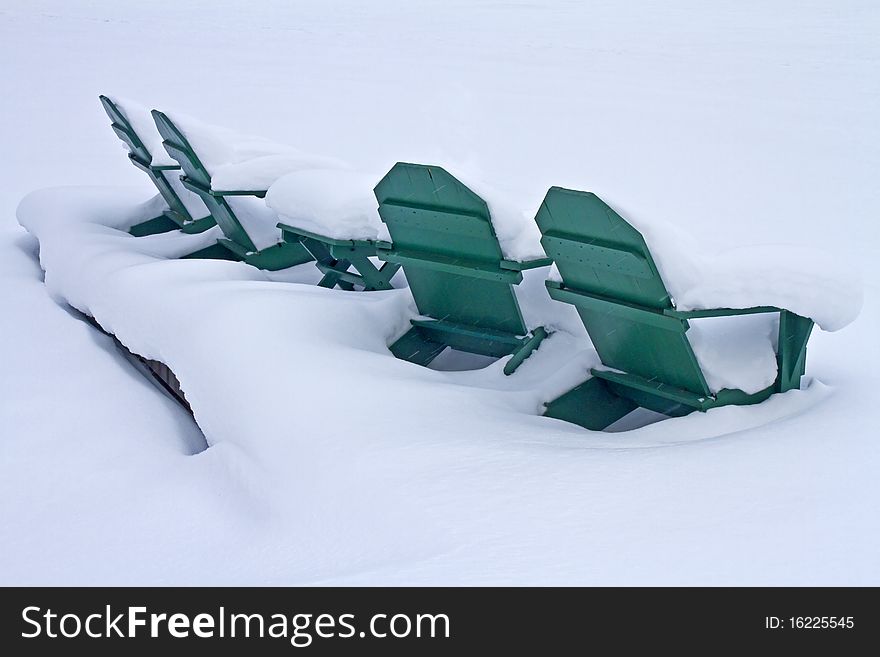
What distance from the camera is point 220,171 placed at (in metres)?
5.80

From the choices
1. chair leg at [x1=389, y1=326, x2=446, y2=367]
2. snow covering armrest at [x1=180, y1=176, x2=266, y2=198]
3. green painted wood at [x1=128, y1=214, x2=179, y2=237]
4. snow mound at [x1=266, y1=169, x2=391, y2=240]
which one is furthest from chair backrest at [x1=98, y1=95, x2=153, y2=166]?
chair leg at [x1=389, y1=326, x2=446, y2=367]

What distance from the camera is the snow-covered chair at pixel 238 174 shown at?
18.9 ft

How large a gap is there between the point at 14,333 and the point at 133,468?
2.22 meters

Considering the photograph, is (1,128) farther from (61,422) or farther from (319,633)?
(319,633)

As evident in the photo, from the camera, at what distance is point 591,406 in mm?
4215

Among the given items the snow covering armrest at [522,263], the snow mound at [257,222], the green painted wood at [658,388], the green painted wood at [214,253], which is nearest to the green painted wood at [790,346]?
the green painted wood at [658,388]

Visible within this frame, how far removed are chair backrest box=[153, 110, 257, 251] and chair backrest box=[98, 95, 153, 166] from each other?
83 centimetres

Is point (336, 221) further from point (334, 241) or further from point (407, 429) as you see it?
point (407, 429)

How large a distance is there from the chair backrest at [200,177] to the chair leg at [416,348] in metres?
1.61

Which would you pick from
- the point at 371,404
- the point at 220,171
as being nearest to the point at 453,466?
the point at 371,404

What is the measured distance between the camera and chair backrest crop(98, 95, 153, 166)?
7266 mm

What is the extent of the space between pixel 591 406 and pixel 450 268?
2.60ft

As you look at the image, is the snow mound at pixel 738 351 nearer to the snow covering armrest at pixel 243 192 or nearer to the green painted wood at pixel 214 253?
the snow covering armrest at pixel 243 192

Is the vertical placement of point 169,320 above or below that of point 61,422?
above
